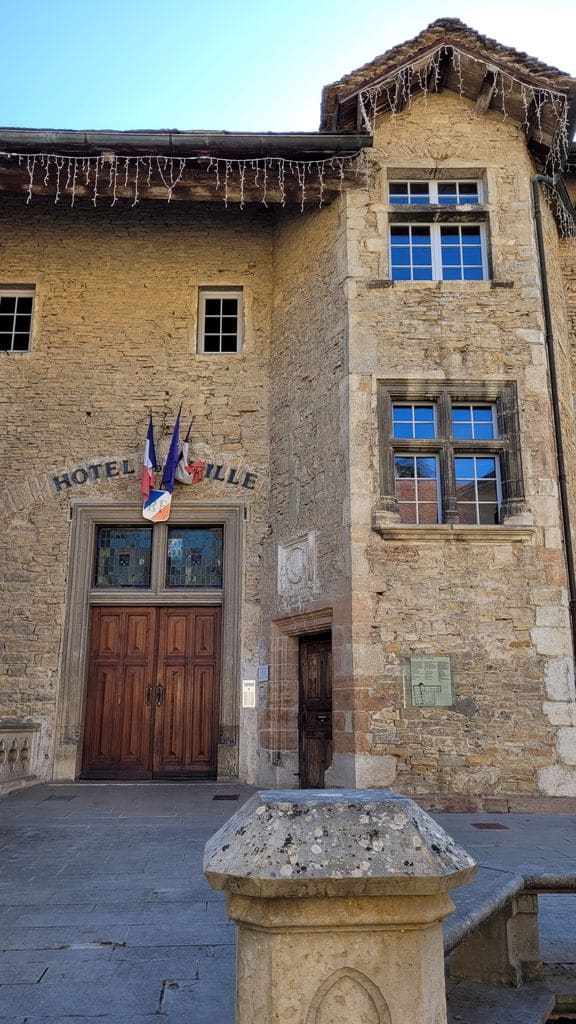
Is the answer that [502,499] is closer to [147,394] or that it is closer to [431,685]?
[431,685]

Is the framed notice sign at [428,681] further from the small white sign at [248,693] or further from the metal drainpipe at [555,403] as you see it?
the small white sign at [248,693]

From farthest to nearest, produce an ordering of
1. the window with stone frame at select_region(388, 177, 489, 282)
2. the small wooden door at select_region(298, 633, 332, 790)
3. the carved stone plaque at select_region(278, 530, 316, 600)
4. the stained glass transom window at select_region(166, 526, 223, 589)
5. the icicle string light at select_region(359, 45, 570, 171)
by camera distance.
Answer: the stained glass transom window at select_region(166, 526, 223, 589)
the window with stone frame at select_region(388, 177, 489, 282)
the icicle string light at select_region(359, 45, 570, 171)
the carved stone plaque at select_region(278, 530, 316, 600)
the small wooden door at select_region(298, 633, 332, 790)

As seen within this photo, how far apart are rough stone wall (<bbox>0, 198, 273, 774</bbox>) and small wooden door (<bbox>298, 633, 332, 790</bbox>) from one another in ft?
2.88

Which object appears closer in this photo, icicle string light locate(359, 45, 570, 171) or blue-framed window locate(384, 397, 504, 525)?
blue-framed window locate(384, 397, 504, 525)

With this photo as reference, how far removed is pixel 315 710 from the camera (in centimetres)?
831

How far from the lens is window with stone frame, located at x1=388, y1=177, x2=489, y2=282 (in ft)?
28.8

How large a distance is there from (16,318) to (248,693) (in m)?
5.87

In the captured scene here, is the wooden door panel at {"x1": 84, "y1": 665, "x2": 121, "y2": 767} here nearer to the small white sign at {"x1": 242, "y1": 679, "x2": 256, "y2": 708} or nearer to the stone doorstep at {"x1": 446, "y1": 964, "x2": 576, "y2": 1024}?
the small white sign at {"x1": 242, "y1": 679, "x2": 256, "y2": 708}

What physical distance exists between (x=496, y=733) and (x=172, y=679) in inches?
155

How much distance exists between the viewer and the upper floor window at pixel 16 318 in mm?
10289

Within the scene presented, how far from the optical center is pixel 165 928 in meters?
3.39

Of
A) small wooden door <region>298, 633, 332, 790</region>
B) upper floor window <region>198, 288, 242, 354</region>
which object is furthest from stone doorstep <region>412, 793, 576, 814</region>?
upper floor window <region>198, 288, 242, 354</region>

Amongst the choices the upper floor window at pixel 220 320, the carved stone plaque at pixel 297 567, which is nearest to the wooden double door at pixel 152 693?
the carved stone plaque at pixel 297 567

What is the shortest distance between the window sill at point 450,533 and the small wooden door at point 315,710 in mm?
1402
